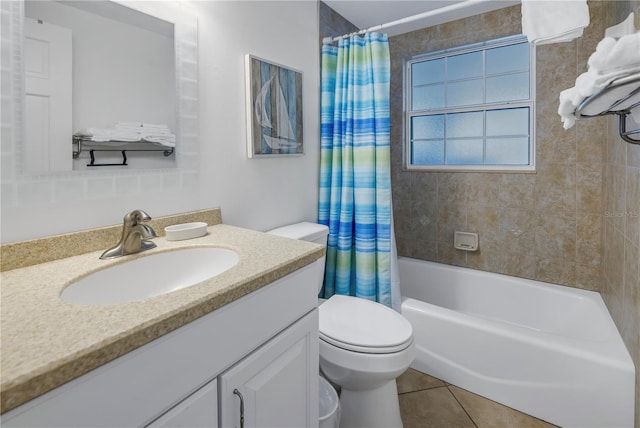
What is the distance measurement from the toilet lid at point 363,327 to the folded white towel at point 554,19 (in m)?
1.19

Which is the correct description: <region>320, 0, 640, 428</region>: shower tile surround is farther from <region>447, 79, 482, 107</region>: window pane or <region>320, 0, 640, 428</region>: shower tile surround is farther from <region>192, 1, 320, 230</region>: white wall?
<region>192, 1, 320, 230</region>: white wall

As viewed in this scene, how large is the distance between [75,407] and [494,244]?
255 centimetres

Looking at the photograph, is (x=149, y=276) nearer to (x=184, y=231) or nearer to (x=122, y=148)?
(x=184, y=231)

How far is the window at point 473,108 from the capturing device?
241cm

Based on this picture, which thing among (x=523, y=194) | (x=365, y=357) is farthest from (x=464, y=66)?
(x=365, y=357)

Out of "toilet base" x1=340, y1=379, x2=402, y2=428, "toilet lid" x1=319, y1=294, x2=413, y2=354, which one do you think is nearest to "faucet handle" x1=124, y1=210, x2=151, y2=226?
"toilet lid" x1=319, y1=294, x2=413, y2=354

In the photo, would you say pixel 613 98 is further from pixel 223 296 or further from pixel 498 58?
pixel 498 58

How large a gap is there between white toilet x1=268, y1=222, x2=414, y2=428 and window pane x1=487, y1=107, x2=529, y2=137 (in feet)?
5.51

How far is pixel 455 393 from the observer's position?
A: 1831mm

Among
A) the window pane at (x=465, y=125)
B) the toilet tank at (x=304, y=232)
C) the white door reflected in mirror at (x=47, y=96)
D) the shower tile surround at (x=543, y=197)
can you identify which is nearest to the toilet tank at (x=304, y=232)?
the toilet tank at (x=304, y=232)

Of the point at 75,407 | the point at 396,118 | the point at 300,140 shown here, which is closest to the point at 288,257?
the point at 75,407

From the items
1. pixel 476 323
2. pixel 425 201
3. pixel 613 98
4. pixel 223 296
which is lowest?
pixel 476 323

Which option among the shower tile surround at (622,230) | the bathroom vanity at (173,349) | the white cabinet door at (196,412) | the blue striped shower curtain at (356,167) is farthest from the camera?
the blue striped shower curtain at (356,167)

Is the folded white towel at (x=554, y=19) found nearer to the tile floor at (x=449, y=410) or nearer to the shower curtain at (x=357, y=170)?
the shower curtain at (x=357, y=170)
